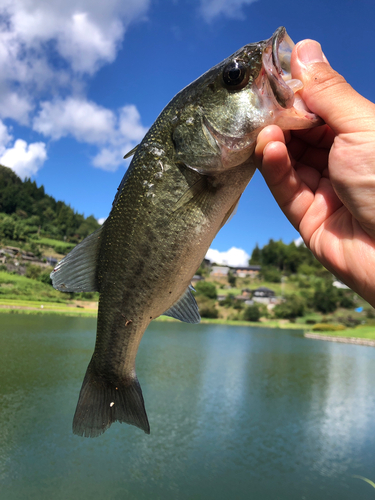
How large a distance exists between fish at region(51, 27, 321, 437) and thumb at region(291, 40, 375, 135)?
56mm

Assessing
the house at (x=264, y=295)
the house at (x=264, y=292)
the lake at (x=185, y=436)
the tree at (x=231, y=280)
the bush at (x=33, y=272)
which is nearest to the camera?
the lake at (x=185, y=436)

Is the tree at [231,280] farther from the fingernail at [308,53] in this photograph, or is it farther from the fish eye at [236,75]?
the fish eye at [236,75]

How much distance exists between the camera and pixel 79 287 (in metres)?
1.92

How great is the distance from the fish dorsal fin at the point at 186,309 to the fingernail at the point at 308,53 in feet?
4.46

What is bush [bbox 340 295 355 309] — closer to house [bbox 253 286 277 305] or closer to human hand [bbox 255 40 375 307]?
house [bbox 253 286 277 305]

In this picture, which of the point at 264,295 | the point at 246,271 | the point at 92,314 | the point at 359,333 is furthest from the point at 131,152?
the point at 246,271

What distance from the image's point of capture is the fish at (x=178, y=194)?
162 centimetres

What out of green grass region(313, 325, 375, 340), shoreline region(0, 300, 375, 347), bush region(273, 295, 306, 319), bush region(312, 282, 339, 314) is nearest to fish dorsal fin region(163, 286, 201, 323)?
shoreline region(0, 300, 375, 347)

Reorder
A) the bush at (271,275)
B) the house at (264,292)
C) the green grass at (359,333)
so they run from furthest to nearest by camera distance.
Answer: the bush at (271,275) → the house at (264,292) → the green grass at (359,333)

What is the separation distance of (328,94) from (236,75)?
463 millimetres

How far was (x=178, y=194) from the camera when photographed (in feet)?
5.43

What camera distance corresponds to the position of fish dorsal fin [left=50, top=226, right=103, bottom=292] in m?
1.93

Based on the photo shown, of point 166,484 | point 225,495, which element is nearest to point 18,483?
point 166,484

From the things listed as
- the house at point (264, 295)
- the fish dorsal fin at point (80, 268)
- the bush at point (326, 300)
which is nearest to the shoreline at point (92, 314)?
the house at point (264, 295)
